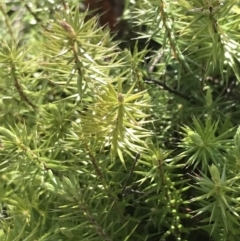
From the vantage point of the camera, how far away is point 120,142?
22.8 inches

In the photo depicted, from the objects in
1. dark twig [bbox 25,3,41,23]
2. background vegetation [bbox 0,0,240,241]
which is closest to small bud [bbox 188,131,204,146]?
background vegetation [bbox 0,0,240,241]

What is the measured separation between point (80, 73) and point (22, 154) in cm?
12

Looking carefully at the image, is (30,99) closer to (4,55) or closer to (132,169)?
(4,55)

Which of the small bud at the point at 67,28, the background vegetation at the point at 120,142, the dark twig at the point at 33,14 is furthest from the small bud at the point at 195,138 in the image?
the dark twig at the point at 33,14

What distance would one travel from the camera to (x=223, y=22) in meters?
0.66

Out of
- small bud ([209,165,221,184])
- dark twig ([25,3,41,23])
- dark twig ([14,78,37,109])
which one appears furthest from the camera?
dark twig ([25,3,41,23])

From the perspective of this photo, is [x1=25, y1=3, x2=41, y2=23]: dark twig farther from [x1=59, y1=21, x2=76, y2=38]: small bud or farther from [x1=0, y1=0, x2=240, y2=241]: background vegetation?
[x1=59, y1=21, x2=76, y2=38]: small bud

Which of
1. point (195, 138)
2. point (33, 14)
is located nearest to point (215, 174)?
point (195, 138)

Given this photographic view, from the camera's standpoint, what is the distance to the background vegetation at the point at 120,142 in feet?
1.88

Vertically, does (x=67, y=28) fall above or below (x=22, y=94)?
above

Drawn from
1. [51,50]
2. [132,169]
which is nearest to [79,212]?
[132,169]

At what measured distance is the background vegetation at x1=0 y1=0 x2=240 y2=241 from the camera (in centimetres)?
57

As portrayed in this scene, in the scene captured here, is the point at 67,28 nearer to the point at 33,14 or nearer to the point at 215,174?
the point at 215,174

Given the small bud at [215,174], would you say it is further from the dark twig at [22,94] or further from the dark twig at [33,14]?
the dark twig at [33,14]
